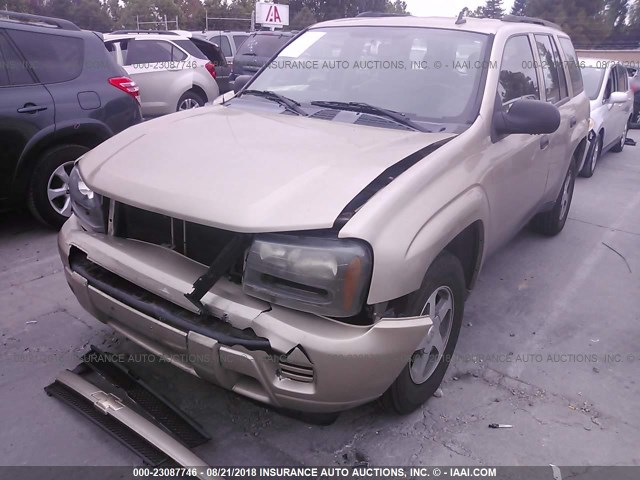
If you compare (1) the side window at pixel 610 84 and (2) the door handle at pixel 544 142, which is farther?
(1) the side window at pixel 610 84

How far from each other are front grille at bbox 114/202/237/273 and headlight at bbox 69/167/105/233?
13cm

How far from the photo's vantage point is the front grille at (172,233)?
239 centimetres

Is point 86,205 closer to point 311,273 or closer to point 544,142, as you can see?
point 311,273

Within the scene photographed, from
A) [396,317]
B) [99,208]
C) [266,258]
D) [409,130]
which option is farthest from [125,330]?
[409,130]

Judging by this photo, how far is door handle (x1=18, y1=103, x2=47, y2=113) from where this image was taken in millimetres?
4509

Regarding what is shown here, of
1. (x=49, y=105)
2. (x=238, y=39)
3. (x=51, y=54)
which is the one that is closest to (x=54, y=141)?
(x=49, y=105)

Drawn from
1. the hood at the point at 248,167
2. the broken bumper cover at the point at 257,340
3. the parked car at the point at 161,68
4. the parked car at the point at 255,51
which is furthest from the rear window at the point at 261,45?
the broken bumper cover at the point at 257,340

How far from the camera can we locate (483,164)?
297cm

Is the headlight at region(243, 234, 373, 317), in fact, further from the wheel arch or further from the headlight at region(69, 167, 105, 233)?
the wheel arch

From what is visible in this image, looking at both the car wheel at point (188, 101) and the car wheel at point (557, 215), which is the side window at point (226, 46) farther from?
the car wheel at point (557, 215)

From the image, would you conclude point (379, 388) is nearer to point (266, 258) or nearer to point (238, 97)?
point (266, 258)

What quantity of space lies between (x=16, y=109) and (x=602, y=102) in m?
7.16

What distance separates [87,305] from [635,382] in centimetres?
298

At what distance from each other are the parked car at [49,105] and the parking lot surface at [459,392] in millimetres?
588
